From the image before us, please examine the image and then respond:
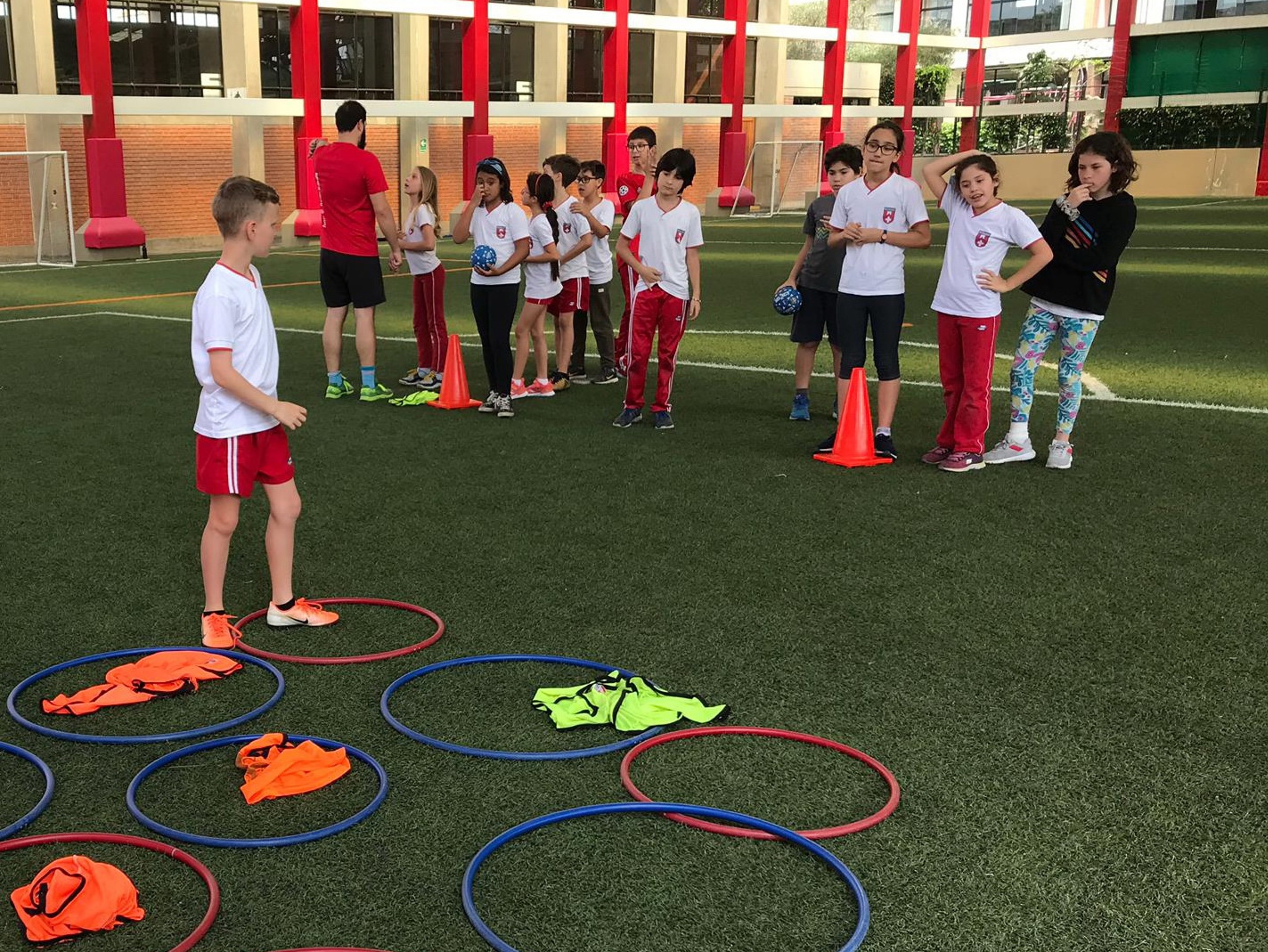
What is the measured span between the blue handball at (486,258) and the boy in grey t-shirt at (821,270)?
6.48ft

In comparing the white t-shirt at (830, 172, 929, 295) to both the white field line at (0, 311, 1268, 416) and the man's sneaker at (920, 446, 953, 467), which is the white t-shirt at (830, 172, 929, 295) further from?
the white field line at (0, 311, 1268, 416)

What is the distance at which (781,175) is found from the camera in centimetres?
4144

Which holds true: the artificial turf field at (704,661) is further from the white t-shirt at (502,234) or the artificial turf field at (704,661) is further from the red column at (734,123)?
the red column at (734,123)

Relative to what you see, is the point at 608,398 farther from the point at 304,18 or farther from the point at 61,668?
the point at 304,18

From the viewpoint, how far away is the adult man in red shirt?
8742 mm

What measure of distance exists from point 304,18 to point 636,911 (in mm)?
24961

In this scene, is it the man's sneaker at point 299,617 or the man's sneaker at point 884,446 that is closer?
the man's sneaker at point 299,617

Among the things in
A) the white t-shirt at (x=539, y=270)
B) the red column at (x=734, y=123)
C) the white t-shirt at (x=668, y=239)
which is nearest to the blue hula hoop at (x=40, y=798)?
the white t-shirt at (x=668, y=239)

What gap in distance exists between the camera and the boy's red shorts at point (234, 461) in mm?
4465

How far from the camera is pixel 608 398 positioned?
9422mm

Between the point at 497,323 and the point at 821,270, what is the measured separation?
7.33 ft

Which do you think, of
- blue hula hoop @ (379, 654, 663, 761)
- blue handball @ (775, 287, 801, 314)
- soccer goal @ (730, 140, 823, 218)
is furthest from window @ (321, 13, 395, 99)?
blue hula hoop @ (379, 654, 663, 761)

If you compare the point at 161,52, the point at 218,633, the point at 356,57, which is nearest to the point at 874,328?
the point at 218,633

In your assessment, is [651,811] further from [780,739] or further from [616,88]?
[616,88]
